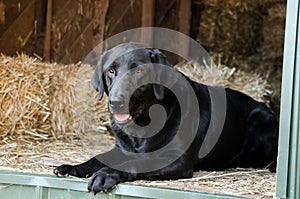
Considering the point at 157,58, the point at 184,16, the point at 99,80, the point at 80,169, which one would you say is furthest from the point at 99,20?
the point at 80,169

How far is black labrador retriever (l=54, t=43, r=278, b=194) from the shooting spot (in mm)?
3051

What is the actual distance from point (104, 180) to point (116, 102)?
0.43m

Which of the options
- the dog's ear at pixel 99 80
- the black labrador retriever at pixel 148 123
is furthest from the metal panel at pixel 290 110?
the dog's ear at pixel 99 80

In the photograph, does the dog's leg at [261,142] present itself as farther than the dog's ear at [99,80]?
Yes

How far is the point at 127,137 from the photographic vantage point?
340 cm

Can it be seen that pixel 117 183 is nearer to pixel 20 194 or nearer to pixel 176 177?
pixel 176 177

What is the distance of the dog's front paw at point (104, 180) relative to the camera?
2.88 m

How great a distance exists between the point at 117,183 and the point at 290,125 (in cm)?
96

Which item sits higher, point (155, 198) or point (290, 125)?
point (290, 125)

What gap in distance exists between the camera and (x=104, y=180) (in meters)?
2.90

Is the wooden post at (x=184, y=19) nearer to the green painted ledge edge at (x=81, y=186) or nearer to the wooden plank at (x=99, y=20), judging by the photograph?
the wooden plank at (x=99, y=20)

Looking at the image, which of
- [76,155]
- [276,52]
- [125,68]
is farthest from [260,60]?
[125,68]

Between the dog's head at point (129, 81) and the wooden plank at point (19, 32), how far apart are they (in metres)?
2.09

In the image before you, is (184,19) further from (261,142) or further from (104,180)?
(104,180)
